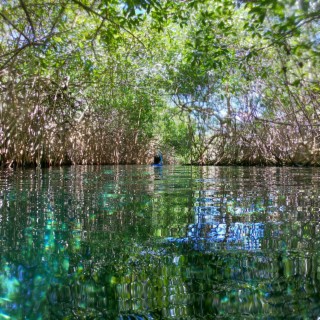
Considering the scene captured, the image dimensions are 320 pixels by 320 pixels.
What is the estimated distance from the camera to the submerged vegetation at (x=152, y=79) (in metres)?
4.86

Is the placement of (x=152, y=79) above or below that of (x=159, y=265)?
above

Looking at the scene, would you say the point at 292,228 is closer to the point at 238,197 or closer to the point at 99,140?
the point at 238,197

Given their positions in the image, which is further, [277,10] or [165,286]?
[277,10]

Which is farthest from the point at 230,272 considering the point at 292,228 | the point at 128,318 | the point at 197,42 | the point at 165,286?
the point at 197,42

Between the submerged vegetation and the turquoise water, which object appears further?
the submerged vegetation

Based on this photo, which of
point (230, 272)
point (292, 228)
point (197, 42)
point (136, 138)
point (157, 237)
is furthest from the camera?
point (136, 138)

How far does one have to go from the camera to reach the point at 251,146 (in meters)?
11.7

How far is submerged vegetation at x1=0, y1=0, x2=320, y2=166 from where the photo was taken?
486 centimetres

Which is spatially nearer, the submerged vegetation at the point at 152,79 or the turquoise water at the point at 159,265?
the turquoise water at the point at 159,265

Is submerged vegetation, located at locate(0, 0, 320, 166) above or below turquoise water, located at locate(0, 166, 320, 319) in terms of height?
above

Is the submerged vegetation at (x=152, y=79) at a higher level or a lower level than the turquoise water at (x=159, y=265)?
higher

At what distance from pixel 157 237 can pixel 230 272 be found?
1.51 feet

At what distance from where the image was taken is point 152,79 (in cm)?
1321

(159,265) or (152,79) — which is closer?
(159,265)
